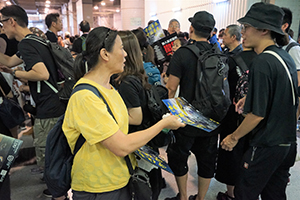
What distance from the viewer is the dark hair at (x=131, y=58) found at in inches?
62.3

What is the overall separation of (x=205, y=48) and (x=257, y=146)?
3.09 feet

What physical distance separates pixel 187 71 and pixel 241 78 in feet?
1.51

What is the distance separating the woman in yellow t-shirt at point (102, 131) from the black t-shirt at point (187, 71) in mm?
818

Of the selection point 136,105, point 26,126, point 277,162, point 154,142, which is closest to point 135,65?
point 136,105

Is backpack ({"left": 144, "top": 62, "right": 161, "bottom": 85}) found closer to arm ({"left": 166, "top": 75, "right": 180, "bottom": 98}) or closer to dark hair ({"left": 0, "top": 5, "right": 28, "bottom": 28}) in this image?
arm ({"left": 166, "top": 75, "right": 180, "bottom": 98})

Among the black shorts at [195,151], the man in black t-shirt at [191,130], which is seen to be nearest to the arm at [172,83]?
the man in black t-shirt at [191,130]

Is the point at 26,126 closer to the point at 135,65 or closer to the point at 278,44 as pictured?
the point at 135,65

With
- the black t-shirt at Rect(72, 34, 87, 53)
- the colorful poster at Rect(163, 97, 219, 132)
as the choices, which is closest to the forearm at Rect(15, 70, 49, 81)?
the colorful poster at Rect(163, 97, 219, 132)

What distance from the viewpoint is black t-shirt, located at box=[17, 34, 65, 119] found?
1965 mm

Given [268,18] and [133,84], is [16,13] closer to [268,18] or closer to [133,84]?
[133,84]

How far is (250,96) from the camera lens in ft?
4.62

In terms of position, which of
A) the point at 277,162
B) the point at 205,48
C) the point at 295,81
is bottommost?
the point at 277,162

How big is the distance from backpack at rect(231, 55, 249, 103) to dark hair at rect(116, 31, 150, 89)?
828 millimetres

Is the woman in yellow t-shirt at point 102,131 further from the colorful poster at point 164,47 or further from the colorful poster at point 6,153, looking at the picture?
the colorful poster at point 164,47
